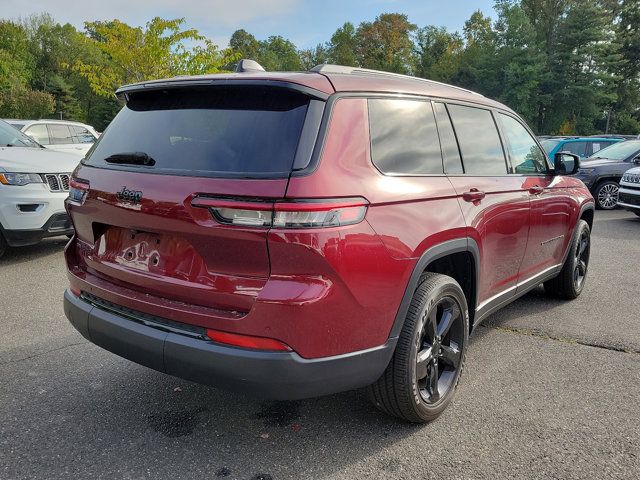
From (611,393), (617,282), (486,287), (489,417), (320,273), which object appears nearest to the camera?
(320,273)

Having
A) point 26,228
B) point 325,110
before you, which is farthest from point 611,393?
point 26,228

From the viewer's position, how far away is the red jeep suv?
2.07 meters

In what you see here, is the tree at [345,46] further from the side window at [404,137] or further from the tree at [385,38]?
the side window at [404,137]

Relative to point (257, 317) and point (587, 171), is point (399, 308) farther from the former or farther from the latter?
point (587, 171)

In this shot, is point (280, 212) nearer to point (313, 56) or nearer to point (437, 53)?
point (437, 53)

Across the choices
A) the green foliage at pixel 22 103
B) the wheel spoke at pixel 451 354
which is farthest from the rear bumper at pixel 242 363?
the green foliage at pixel 22 103

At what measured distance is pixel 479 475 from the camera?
7.64 ft

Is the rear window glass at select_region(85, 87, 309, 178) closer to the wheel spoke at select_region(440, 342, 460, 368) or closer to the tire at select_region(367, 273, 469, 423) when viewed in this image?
the tire at select_region(367, 273, 469, 423)

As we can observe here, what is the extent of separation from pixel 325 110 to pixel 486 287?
1.72m

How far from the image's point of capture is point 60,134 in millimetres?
12141

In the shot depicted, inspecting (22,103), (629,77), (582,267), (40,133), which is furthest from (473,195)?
(22,103)

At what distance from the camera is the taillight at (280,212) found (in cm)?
202

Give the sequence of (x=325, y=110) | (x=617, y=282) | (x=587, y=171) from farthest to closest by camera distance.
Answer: (x=587, y=171), (x=617, y=282), (x=325, y=110)

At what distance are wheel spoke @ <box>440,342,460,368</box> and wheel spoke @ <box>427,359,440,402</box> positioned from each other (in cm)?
8
